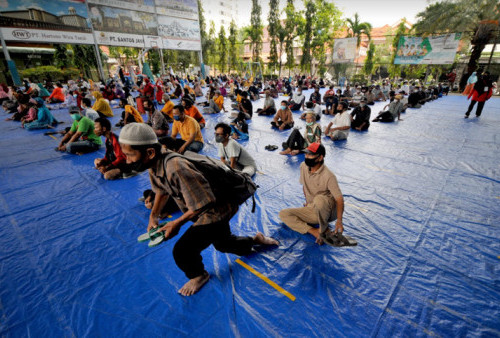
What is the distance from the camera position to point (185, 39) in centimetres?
2616

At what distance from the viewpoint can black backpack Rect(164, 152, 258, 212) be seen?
70.5 inches

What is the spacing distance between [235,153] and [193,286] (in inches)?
93.7

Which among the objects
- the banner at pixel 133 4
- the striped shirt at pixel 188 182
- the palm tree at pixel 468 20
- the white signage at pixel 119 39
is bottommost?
the striped shirt at pixel 188 182

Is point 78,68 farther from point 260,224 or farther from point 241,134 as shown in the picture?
point 260,224

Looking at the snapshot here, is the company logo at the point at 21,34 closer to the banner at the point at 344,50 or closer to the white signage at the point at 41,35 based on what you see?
the white signage at the point at 41,35

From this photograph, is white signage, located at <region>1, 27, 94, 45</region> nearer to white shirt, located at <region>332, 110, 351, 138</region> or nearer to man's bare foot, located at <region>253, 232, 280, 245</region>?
white shirt, located at <region>332, 110, 351, 138</region>

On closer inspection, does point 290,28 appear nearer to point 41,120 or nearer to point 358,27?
point 358,27

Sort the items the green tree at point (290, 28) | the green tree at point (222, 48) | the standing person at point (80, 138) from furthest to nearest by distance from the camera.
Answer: the green tree at point (222, 48), the green tree at point (290, 28), the standing person at point (80, 138)

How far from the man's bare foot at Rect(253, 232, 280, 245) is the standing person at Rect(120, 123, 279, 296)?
0.48m

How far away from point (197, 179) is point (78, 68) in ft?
107

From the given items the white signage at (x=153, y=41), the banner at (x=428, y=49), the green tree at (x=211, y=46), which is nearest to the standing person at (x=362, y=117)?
the banner at (x=428, y=49)

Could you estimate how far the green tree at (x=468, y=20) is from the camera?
15922 mm

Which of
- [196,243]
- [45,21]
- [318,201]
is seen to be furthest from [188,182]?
[45,21]

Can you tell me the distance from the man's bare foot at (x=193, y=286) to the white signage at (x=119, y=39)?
2462 cm
